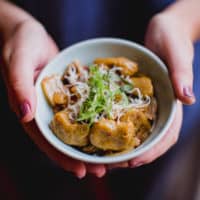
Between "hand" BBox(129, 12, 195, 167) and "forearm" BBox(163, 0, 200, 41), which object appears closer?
"hand" BBox(129, 12, 195, 167)

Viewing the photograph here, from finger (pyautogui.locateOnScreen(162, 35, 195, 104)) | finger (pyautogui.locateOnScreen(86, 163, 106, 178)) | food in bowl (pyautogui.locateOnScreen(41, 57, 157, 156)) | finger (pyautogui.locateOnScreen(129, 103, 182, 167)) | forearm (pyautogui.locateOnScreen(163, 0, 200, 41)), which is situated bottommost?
finger (pyautogui.locateOnScreen(86, 163, 106, 178))

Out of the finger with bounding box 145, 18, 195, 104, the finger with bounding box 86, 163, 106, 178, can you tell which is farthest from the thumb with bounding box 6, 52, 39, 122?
the finger with bounding box 145, 18, 195, 104

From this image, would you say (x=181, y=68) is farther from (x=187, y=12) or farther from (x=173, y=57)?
(x=187, y=12)

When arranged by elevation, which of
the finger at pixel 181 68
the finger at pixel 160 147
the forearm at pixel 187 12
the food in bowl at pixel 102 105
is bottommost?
the finger at pixel 160 147

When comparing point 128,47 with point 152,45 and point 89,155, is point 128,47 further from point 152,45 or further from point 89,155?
point 89,155

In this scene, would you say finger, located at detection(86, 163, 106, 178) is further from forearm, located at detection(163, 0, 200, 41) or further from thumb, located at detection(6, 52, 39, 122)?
forearm, located at detection(163, 0, 200, 41)

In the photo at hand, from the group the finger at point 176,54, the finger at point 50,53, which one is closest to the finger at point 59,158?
the finger at point 50,53

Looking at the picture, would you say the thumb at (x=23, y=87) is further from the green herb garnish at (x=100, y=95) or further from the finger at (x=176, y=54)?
the finger at (x=176, y=54)

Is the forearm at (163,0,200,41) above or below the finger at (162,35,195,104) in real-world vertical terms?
above
